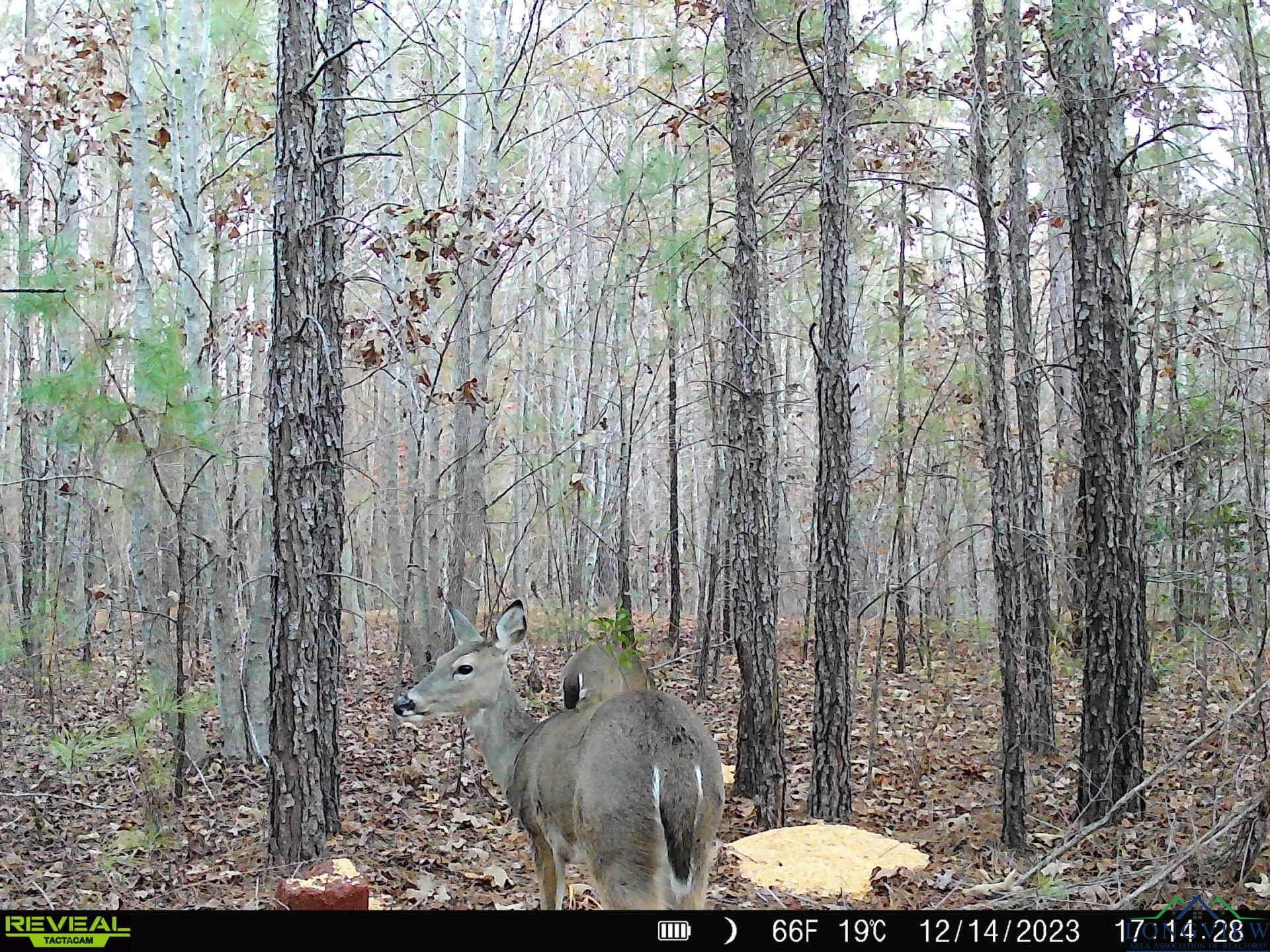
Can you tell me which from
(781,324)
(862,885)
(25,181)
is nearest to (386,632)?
(25,181)

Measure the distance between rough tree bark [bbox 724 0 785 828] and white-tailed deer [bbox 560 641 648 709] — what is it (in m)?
2.58

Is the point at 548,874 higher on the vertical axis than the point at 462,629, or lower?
lower

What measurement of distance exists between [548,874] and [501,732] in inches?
38.7

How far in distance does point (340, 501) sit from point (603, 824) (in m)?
3.76

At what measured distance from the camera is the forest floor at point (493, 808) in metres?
6.35

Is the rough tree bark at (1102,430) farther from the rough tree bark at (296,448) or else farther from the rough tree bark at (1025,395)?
the rough tree bark at (296,448)

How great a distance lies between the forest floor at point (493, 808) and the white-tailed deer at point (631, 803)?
1.01 m

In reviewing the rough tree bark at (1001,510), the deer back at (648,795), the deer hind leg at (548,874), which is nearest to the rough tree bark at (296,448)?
the deer hind leg at (548,874)

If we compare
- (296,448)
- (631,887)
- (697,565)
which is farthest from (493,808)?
(697,565)
